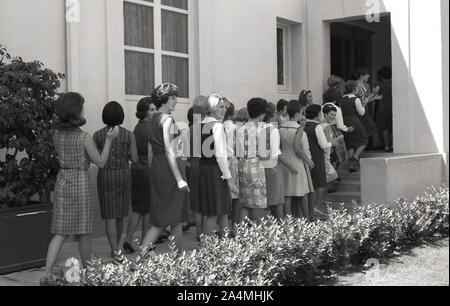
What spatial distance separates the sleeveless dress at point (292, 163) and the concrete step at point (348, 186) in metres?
2.28

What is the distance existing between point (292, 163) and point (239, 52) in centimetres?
318

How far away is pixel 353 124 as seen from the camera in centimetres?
963

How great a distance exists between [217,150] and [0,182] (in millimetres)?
2109

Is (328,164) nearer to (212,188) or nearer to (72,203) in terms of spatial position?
(212,188)

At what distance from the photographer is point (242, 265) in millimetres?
4961

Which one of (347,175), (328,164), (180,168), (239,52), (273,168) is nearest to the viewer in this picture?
(180,168)

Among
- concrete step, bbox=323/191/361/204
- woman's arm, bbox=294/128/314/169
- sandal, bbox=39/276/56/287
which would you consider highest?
woman's arm, bbox=294/128/314/169

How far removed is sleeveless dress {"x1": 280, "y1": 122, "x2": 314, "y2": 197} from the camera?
7.71 metres

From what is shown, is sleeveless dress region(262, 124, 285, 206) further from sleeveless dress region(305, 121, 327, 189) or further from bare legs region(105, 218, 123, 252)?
bare legs region(105, 218, 123, 252)

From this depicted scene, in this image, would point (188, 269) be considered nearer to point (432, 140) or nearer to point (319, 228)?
point (319, 228)

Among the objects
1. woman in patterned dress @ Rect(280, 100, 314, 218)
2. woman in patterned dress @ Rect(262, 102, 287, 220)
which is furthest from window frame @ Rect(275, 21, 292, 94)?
woman in patterned dress @ Rect(262, 102, 287, 220)

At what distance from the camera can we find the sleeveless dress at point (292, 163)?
771 cm

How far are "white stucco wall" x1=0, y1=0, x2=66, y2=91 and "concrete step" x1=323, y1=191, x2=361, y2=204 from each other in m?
4.65

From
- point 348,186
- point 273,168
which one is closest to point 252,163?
point 273,168
